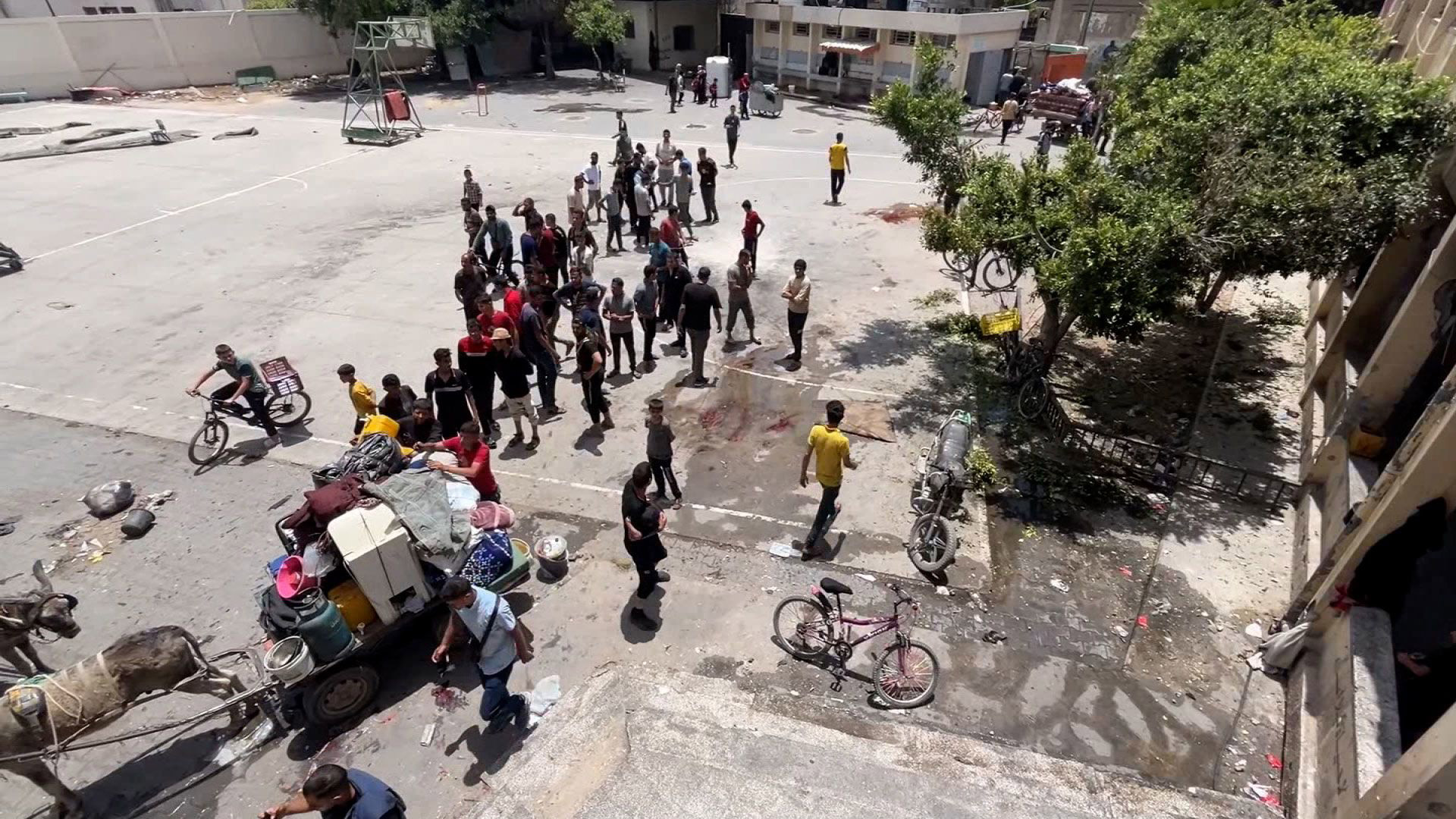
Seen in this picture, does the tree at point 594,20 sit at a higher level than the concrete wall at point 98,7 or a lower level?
lower

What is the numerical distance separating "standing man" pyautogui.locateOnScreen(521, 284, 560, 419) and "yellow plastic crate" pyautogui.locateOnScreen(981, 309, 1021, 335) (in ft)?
22.3

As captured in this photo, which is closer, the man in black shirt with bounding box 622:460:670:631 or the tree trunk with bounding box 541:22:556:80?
the man in black shirt with bounding box 622:460:670:631

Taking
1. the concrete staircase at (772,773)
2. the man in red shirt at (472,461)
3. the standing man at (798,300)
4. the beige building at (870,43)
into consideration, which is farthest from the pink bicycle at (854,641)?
the beige building at (870,43)

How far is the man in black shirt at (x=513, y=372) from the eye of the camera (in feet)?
27.4

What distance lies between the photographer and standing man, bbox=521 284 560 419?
9.03 meters

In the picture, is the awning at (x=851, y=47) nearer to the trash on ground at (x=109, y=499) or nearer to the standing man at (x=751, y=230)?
the standing man at (x=751, y=230)

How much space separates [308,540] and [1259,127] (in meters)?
10.9

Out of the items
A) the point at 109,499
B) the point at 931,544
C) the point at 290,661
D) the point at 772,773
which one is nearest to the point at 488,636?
the point at 290,661

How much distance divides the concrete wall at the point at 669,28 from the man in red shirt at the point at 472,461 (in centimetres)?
3515

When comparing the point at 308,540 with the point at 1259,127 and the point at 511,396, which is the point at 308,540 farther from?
the point at 1259,127

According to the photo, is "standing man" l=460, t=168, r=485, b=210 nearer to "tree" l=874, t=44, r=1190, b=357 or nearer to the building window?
"tree" l=874, t=44, r=1190, b=357

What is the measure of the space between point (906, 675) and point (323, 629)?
4.63 m

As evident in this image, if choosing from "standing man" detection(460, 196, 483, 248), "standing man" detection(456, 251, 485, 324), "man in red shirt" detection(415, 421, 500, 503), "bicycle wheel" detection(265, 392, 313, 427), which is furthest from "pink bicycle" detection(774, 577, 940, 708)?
"standing man" detection(460, 196, 483, 248)

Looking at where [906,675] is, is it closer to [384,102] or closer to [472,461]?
[472,461]
